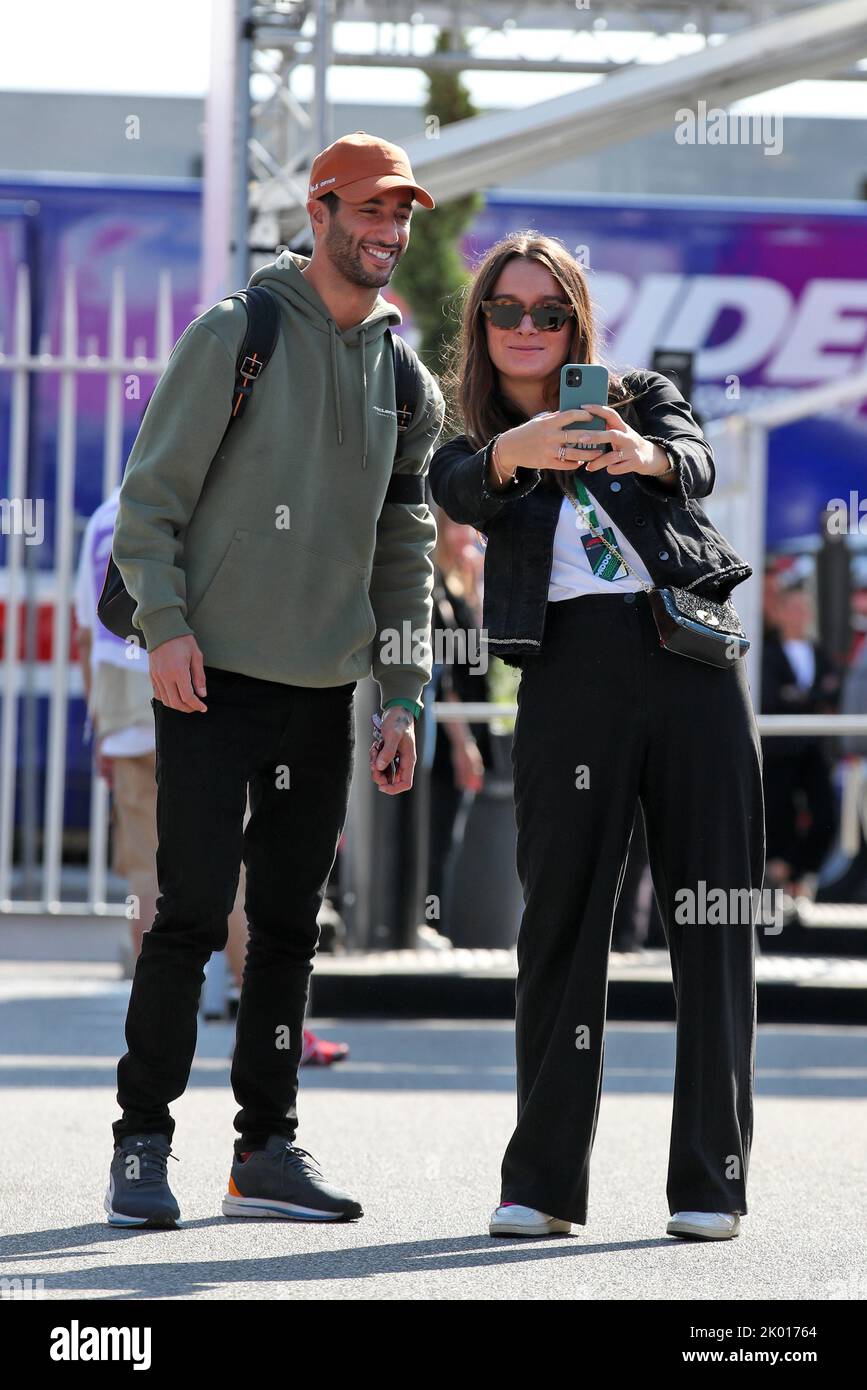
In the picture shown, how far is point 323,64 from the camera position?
7109 mm

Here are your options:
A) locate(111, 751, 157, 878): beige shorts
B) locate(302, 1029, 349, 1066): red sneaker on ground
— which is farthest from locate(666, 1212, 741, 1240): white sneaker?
locate(111, 751, 157, 878): beige shorts

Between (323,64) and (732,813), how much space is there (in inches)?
168

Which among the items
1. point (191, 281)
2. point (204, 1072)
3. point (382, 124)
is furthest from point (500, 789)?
point (382, 124)

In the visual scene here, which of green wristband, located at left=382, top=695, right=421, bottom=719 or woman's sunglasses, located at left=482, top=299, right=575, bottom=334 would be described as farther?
green wristband, located at left=382, top=695, right=421, bottom=719

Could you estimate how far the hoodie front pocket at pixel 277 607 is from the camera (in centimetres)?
374

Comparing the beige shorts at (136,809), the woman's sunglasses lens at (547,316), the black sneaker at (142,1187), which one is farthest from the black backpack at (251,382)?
the beige shorts at (136,809)

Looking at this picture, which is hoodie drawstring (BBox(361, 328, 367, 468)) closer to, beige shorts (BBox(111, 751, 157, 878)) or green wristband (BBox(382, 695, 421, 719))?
green wristband (BBox(382, 695, 421, 719))

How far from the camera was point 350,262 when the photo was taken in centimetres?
381

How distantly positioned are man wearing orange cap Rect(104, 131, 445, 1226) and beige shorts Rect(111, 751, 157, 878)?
8.02 feet

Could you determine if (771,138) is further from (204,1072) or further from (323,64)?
(204,1072)

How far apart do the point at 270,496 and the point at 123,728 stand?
2640mm

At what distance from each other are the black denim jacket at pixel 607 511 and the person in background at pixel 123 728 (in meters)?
2.55

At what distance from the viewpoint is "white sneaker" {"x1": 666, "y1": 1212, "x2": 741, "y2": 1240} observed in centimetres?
369

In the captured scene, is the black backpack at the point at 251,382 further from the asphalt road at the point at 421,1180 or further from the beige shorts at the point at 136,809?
the beige shorts at the point at 136,809
